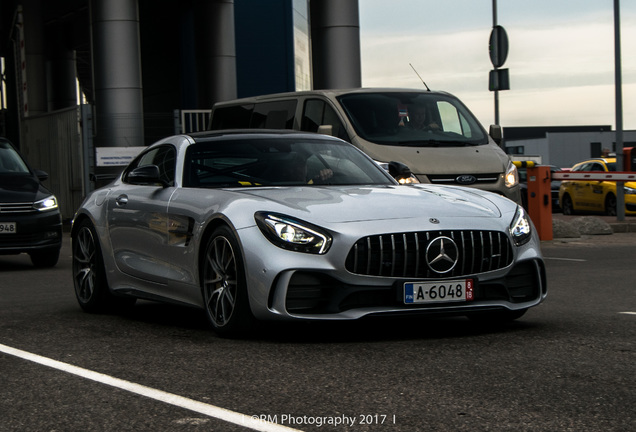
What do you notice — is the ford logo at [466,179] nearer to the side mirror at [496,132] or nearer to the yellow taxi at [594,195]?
the side mirror at [496,132]

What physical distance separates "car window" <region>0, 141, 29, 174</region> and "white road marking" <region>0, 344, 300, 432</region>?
9271mm

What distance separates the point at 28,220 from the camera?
14.2 meters

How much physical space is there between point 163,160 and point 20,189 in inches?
265

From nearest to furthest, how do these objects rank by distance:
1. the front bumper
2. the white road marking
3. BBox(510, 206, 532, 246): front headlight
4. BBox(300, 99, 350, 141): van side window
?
the white road marking
BBox(510, 206, 532, 246): front headlight
BBox(300, 99, 350, 141): van side window
the front bumper

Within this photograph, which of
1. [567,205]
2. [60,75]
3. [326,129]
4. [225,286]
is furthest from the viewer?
[60,75]

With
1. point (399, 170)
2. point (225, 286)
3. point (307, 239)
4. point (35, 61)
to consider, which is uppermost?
point (35, 61)

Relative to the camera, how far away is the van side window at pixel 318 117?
14.0m

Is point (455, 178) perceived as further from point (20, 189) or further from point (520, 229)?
point (520, 229)

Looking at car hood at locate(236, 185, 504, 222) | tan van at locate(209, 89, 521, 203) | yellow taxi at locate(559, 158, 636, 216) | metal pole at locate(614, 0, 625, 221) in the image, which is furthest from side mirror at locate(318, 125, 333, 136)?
yellow taxi at locate(559, 158, 636, 216)

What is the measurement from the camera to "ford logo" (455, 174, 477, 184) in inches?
524

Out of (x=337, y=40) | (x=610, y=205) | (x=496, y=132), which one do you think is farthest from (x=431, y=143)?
(x=610, y=205)

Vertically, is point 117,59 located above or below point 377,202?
above

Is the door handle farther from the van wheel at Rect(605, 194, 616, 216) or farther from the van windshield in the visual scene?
the van wheel at Rect(605, 194, 616, 216)

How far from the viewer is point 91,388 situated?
5277 millimetres
